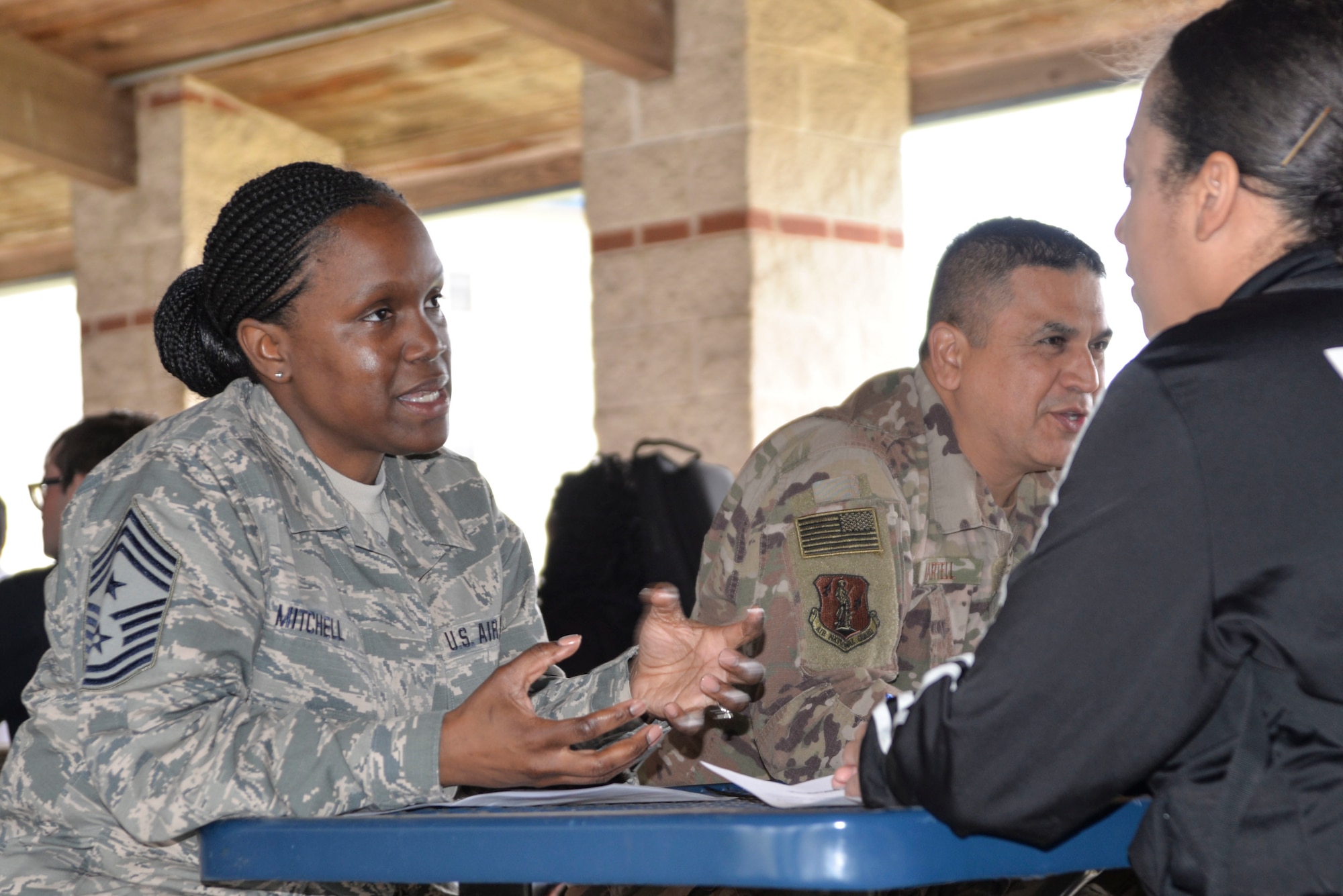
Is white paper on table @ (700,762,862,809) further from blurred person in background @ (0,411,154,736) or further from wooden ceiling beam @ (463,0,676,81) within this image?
wooden ceiling beam @ (463,0,676,81)

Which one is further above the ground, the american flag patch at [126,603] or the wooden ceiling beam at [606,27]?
the wooden ceiling beam at [606,27]

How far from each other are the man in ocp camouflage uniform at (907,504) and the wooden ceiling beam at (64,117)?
4.49 m

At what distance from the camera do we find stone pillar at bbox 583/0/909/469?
4.62m

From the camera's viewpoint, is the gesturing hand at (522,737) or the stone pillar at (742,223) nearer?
the gesturing hand at (522,737)

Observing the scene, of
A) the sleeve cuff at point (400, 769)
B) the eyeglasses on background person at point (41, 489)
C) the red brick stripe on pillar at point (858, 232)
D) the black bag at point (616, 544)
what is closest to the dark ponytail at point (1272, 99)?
the sleeve cuff at point (400, 769)

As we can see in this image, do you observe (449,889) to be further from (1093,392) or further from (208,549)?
(1093,392)

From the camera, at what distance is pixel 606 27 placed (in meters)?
4.59

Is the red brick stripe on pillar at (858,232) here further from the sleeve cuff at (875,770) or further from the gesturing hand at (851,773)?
the sleeve cuff at (875,770)

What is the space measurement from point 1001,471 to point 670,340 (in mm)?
2237

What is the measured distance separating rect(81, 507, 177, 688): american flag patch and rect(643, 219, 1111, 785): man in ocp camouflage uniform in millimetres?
995

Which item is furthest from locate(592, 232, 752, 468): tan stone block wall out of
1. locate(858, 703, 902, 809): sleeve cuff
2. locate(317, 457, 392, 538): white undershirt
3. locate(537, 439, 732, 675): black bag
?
locate(858, 703, 902, 809): sleeve cuff

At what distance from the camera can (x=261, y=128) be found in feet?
20.6

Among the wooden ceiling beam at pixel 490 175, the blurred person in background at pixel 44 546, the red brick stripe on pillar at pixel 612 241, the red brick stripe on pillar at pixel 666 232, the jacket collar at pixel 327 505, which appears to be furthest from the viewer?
the wooden ceiling beam at pixel 490 175

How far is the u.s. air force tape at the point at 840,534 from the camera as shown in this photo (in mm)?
2193
